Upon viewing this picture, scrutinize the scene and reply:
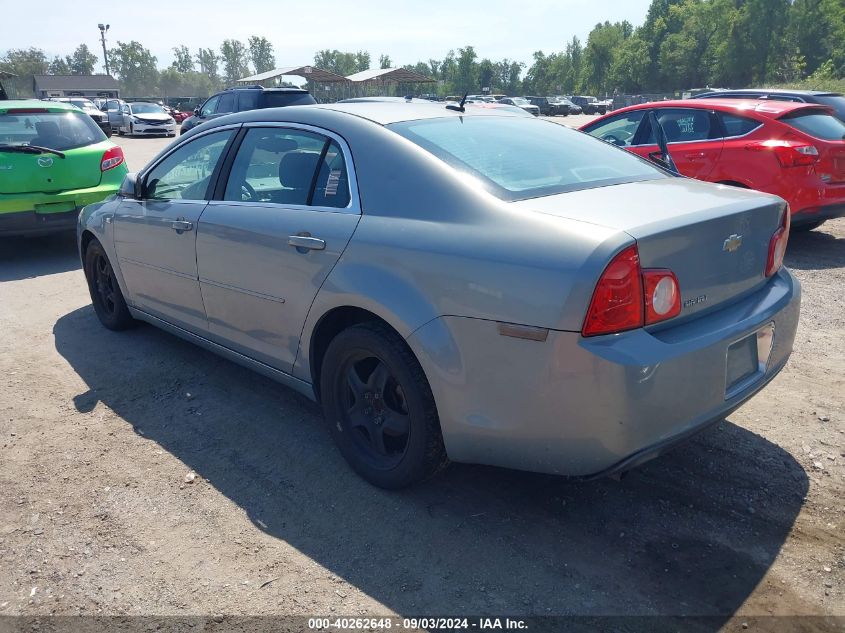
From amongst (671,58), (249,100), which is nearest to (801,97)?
(249,100)

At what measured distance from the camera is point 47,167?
291 inches

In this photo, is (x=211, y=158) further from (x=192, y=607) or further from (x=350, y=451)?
(x=192, y=607)

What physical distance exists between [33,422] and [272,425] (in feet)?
4.48

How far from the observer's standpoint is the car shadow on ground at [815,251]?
676cm

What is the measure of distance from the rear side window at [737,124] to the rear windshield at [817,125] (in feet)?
0.94

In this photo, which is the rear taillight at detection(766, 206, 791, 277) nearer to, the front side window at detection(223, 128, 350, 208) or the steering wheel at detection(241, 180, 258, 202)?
the front side window at detection(223, 128, 350, 208)

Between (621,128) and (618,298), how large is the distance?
6.60 meters

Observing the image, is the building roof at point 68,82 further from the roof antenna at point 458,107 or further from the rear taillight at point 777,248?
the rear taillight at point 777,248

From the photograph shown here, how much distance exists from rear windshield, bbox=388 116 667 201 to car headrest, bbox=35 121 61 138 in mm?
5960

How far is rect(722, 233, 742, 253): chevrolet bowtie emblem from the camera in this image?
8.76ft

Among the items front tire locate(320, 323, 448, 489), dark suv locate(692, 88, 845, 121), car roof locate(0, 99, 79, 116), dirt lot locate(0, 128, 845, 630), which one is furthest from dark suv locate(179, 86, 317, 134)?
front tire locate(320, 323, 448, 489)

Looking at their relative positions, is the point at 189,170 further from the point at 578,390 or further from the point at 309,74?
the point at 309,74

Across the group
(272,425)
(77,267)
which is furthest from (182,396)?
(77,267)

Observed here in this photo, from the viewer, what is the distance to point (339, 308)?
3.07 m
